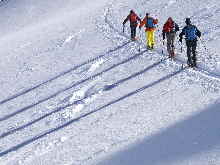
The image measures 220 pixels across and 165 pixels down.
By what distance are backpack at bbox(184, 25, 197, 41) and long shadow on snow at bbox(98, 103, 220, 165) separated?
4773 mm

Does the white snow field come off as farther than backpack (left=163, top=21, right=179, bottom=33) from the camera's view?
No

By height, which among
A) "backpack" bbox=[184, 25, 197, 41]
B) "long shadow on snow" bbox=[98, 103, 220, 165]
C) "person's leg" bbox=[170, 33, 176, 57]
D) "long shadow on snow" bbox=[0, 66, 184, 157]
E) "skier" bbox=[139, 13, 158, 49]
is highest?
"skier" bbox=[139, 13, 158, 49]

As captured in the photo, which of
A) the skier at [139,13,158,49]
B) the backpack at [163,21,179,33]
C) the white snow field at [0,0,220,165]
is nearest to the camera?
the white snow field at [0,0,220,165]

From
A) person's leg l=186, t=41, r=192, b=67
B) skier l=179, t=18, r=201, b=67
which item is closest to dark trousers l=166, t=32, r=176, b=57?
skier l=179, t=18, r=201, b=67

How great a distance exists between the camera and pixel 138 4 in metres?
39.7

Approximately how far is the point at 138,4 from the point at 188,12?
31.2 ft

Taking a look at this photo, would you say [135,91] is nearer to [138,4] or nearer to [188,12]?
[188,12]

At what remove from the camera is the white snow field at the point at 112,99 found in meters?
13.7

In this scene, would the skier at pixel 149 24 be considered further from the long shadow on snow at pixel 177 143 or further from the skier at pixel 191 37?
the long shadow on snow at pixel 177 143

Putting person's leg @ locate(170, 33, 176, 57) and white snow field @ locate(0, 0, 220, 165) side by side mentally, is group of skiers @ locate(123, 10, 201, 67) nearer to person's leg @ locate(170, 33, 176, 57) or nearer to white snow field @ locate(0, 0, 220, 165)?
person's leg @ locate(170, 33, 176, 57)

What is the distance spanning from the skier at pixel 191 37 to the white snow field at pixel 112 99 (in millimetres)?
413

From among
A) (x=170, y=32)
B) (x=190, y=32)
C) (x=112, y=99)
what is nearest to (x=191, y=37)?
(x=190, y=32)

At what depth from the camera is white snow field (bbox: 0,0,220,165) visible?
13.7m

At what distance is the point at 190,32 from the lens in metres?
18.4
